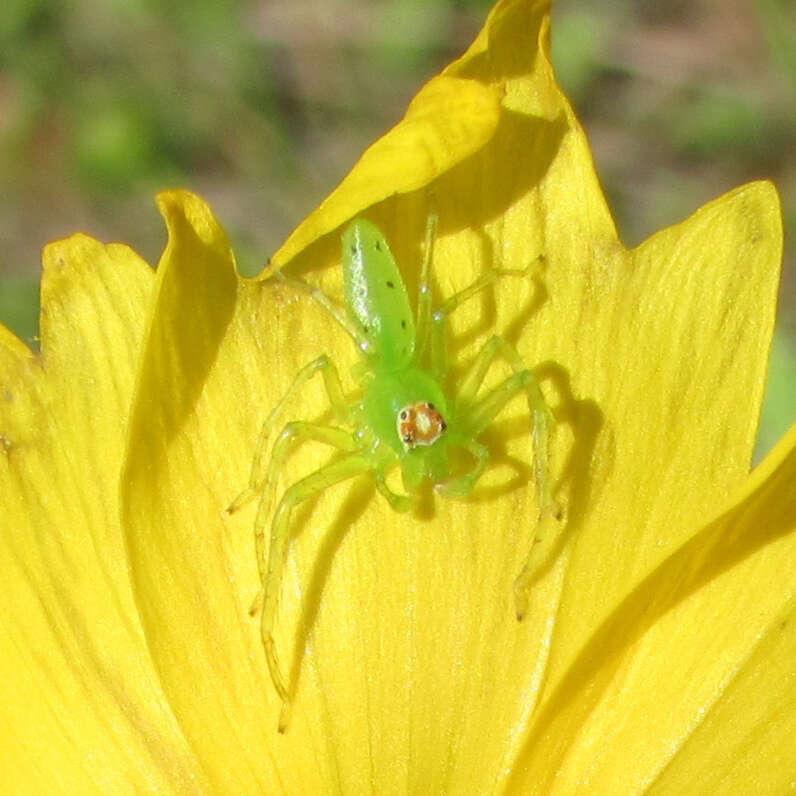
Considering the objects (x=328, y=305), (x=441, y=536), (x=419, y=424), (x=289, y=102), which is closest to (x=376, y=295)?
(x=328, y=305)

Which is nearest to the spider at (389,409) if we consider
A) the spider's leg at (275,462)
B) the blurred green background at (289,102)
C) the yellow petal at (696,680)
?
the spider's leg at (275,462)

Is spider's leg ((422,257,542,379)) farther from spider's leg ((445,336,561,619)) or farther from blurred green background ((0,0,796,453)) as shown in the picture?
blurred green background ((0,0,796,453))

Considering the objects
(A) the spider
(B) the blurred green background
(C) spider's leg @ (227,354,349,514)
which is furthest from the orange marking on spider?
(B) the blurred green background

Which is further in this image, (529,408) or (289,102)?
(289,102)

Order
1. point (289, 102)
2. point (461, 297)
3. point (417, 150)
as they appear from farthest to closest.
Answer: point (289, 102) < point (461, 297) < point (417, 150)

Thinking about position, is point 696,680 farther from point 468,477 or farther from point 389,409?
point 389,409

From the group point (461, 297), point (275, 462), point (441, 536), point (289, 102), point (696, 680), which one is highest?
point (289, 102)

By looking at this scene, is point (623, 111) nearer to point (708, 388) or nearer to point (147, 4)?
point (147, 4)
